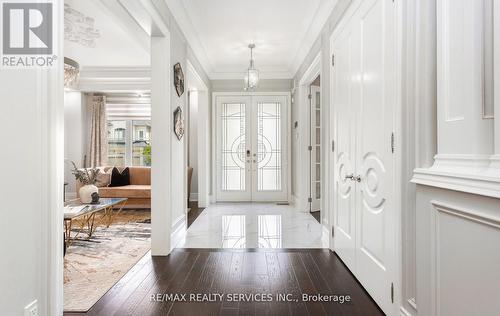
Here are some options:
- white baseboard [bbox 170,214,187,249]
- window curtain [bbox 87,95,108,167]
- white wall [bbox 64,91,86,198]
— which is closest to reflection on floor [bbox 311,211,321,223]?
white baseboard [bbox 170,214,187,249]

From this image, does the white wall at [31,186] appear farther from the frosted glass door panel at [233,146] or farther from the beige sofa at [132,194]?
the frosted glass door panel at [233,146]

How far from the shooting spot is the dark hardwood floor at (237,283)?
1935 millimetres

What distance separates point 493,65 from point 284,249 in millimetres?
2503

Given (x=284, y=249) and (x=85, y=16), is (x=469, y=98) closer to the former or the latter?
(x=284, y=249)

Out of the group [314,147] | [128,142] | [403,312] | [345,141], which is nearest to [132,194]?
[128,142]

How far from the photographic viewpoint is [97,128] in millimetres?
6848

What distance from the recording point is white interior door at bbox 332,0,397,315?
1.83 meters

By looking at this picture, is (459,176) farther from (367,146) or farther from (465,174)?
(367,146)

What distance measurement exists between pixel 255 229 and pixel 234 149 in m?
2.54

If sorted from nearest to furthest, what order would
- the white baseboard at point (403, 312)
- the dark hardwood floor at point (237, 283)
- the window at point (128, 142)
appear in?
the white baseboard at point (403, 312) < the dark hardwood floor at point (237, 283) < the window at point (128, 142)

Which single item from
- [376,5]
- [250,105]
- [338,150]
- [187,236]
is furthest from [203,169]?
[376,5]

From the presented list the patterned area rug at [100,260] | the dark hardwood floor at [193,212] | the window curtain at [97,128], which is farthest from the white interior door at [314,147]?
the window curtain at [97,128]

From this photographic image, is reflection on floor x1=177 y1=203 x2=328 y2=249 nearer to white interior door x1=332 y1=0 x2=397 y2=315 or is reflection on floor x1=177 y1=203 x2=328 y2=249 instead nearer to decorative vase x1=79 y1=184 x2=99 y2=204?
white interior door x1=332 y1=0 x2=397 y2=315

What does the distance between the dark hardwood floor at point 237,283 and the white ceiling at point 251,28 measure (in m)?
2.63
